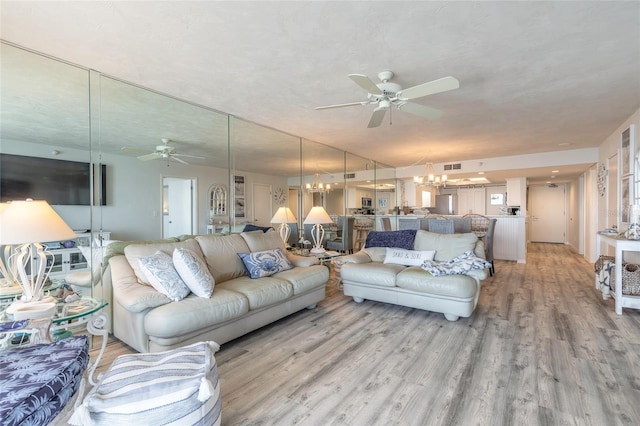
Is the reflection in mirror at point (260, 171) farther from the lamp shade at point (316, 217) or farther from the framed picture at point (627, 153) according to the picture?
the framed picture at point (627, 153)

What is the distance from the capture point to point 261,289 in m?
2.83

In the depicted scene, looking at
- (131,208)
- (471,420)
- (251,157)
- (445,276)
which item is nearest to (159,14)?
(131,208)

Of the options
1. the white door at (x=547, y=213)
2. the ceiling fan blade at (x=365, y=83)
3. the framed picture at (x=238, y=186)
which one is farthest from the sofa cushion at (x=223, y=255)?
the white door at (x=547, y=213)

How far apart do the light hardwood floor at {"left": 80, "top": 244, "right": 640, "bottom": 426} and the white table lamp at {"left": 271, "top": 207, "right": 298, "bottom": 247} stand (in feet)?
5.00

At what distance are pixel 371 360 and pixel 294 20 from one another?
2.61 meters

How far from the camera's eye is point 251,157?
15.4ft

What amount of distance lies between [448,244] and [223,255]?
2.82 metres

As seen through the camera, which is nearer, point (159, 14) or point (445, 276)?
point (159, 14)

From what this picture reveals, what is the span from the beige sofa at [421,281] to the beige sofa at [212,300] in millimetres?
528

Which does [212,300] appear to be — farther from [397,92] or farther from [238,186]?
[397,92]

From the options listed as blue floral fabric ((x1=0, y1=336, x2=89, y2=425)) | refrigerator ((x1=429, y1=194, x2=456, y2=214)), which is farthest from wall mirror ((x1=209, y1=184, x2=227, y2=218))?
refrigerator ((x1=429, y1=194, x2=456, y2=214))

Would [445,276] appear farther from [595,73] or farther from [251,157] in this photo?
[251,157]

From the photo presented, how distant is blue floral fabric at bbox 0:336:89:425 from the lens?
115 cm

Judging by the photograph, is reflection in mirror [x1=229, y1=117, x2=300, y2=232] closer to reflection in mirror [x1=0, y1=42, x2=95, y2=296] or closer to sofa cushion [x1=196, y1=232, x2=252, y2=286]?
sofa cushion [x1=196, y1=232, x2=252, y2=286]
